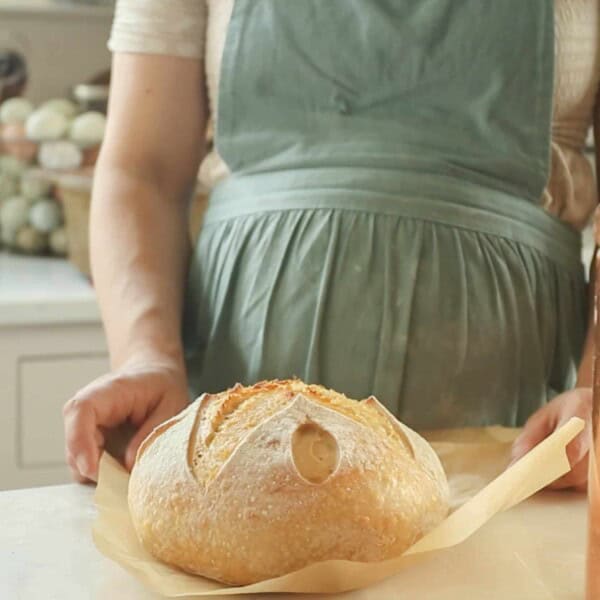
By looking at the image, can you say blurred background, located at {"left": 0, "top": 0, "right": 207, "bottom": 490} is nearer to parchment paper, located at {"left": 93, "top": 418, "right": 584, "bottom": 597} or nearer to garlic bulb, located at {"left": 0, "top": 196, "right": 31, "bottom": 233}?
garlic bulb, located at {"left": 0, "top": 196, "right": 31, "bottom": 233}

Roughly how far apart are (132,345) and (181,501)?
31 cm

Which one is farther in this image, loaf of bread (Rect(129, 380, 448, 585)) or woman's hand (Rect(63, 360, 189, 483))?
woman's hand (Rect(63, 360, 189, 483))

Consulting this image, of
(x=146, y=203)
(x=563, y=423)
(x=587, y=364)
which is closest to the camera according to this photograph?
(x=563, y=423)

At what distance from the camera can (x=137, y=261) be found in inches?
39.5

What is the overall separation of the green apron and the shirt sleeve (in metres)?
0.05

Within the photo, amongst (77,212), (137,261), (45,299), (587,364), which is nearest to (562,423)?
(587,364)

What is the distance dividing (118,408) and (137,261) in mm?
198

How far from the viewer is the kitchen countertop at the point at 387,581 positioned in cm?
65

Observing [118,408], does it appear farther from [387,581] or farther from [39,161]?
[39,161]

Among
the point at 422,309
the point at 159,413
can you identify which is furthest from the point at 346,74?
the point at 159,413

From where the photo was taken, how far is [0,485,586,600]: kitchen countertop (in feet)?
2.13

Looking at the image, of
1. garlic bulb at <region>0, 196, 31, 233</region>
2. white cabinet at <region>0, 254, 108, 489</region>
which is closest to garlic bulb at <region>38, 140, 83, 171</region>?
garlic bulb at <region>0, 196, 31, 233</region>

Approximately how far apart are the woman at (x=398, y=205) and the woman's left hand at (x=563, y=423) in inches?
3.2

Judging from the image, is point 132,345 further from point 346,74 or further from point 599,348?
point 599,348
